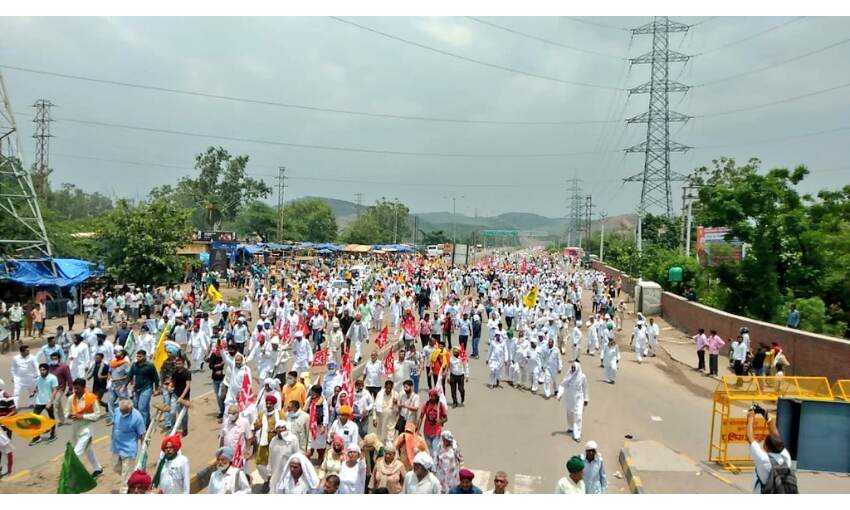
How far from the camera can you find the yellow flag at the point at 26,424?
750 centimetres

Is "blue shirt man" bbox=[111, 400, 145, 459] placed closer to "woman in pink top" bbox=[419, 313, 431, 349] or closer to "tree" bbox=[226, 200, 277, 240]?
"woman in pink top" bbox=[419, 313, 431, 349]

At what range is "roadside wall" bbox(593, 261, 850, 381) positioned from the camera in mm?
14000

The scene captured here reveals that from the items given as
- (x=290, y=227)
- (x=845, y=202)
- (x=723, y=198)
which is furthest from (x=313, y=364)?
(x=290, y=227)

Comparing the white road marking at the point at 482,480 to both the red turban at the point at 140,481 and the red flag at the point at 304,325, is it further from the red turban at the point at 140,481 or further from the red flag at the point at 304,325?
the red flag at the point at 304,325

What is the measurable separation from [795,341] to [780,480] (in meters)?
11.2

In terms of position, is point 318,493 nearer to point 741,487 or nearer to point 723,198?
point 741,487

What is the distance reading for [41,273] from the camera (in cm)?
2311

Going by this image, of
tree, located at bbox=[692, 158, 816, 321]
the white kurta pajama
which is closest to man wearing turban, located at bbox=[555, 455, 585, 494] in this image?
the white kurta pajama

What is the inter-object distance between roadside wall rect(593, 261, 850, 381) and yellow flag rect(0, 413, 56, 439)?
15.2 meters

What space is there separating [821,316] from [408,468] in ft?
56.8

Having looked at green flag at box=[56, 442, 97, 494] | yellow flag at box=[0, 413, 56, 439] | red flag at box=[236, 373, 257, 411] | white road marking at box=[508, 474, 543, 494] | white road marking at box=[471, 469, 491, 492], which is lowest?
white road marking at box=[471, 469, 491, 492]

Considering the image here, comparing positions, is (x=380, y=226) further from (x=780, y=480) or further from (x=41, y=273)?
(x=780, y=480)

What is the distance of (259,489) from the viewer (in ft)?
24.7

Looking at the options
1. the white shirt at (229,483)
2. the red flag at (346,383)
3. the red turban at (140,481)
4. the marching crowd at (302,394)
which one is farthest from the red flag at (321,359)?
the red turban at (140,481)
